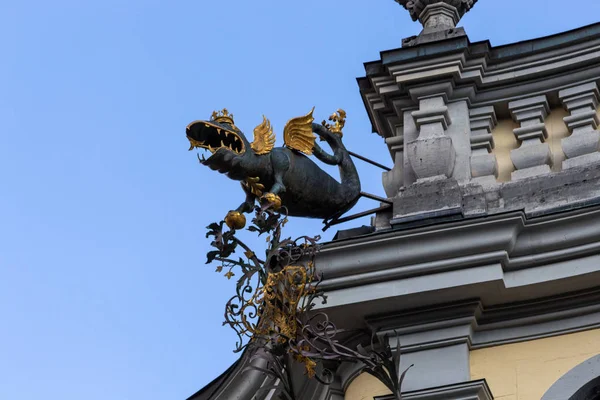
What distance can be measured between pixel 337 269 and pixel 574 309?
160 cm

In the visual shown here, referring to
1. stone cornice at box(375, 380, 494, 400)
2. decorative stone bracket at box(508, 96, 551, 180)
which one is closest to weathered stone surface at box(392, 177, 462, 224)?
decorative stone bracket at box(508, 96, 551, 180)

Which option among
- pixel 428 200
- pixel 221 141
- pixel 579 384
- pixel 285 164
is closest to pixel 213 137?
pixel 221 141

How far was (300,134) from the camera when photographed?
12438mm

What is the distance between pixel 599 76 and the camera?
12.4 metres

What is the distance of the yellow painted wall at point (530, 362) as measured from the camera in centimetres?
1084

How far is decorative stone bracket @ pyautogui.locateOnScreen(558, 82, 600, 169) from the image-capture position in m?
11.9

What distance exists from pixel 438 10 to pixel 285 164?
2.32m

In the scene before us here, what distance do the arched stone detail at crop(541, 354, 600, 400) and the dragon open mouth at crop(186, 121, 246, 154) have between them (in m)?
2.77

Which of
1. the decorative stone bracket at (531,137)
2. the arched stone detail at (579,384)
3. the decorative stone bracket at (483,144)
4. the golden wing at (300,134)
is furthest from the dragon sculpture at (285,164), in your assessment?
the arched stone detail at (579,384)

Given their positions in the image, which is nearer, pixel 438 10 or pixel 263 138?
pixel 263 138

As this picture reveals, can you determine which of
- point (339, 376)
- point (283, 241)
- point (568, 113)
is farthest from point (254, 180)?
Answer: point (568, 113)

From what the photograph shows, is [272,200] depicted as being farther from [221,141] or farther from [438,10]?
[438,10]

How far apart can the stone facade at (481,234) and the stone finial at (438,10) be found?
2.46ft

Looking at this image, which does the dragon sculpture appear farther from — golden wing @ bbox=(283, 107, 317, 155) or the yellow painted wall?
the yellow painted wall
